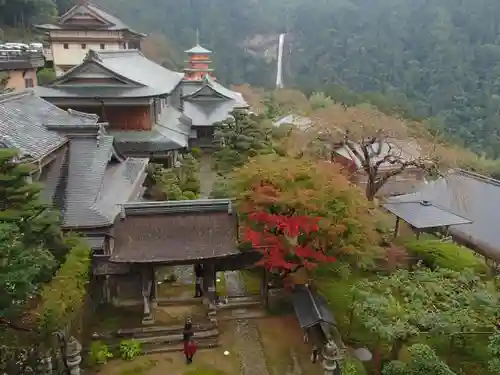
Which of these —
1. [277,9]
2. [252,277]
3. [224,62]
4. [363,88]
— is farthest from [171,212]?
[277,9]

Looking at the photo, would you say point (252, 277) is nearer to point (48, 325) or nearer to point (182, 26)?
point (48, 325)

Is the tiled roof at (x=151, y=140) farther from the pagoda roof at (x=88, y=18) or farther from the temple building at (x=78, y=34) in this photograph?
the pagoda roof at (x=88, y=18)

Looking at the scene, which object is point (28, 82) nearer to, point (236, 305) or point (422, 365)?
point (236, 305)

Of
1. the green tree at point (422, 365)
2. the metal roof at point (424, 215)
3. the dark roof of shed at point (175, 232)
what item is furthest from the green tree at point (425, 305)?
the dark roof of shed at point (175, 232)

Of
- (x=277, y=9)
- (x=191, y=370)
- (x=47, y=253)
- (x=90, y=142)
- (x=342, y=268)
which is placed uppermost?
(x=277, y=9)

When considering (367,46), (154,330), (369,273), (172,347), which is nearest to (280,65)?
(367,46)

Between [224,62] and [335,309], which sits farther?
[224,62]
